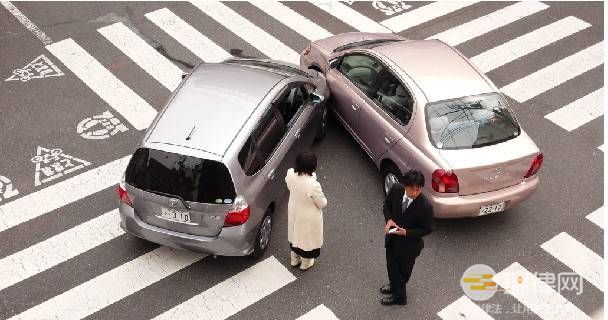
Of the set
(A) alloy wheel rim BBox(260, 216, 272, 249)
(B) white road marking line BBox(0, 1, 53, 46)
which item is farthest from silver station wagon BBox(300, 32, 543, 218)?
(B) white road marking line BBox(0, 1, 53, 46)

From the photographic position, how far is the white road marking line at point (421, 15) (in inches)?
531

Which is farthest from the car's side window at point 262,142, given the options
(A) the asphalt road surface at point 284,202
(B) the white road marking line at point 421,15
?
(B) the white road marking line at point 421,15

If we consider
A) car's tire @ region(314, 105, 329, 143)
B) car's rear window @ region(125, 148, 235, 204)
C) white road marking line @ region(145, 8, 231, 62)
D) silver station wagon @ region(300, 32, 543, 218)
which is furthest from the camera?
white road marking line @ region(145, 8, 231, 62)

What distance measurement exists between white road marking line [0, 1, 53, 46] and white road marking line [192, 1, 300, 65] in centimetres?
299

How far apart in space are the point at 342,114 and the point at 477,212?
2.64m

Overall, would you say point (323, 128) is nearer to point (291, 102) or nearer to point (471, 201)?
point (291, 102)

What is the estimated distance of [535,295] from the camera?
25.9 ft

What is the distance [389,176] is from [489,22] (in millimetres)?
6150

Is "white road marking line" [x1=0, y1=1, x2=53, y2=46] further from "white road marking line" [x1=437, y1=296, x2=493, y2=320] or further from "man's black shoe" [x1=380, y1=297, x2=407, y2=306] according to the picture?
"white road marking line" [x1=437, y1=296, x2=493, y2=320]

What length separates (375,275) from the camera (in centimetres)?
808

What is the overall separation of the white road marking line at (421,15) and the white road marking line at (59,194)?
20.9 feet

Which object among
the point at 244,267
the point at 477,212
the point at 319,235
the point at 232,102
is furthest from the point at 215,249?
the point at 477,212

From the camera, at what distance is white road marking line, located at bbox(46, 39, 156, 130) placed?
10.7 m

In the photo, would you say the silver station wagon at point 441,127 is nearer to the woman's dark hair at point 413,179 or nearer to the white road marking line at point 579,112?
the woman's dark hair at point 413,179
